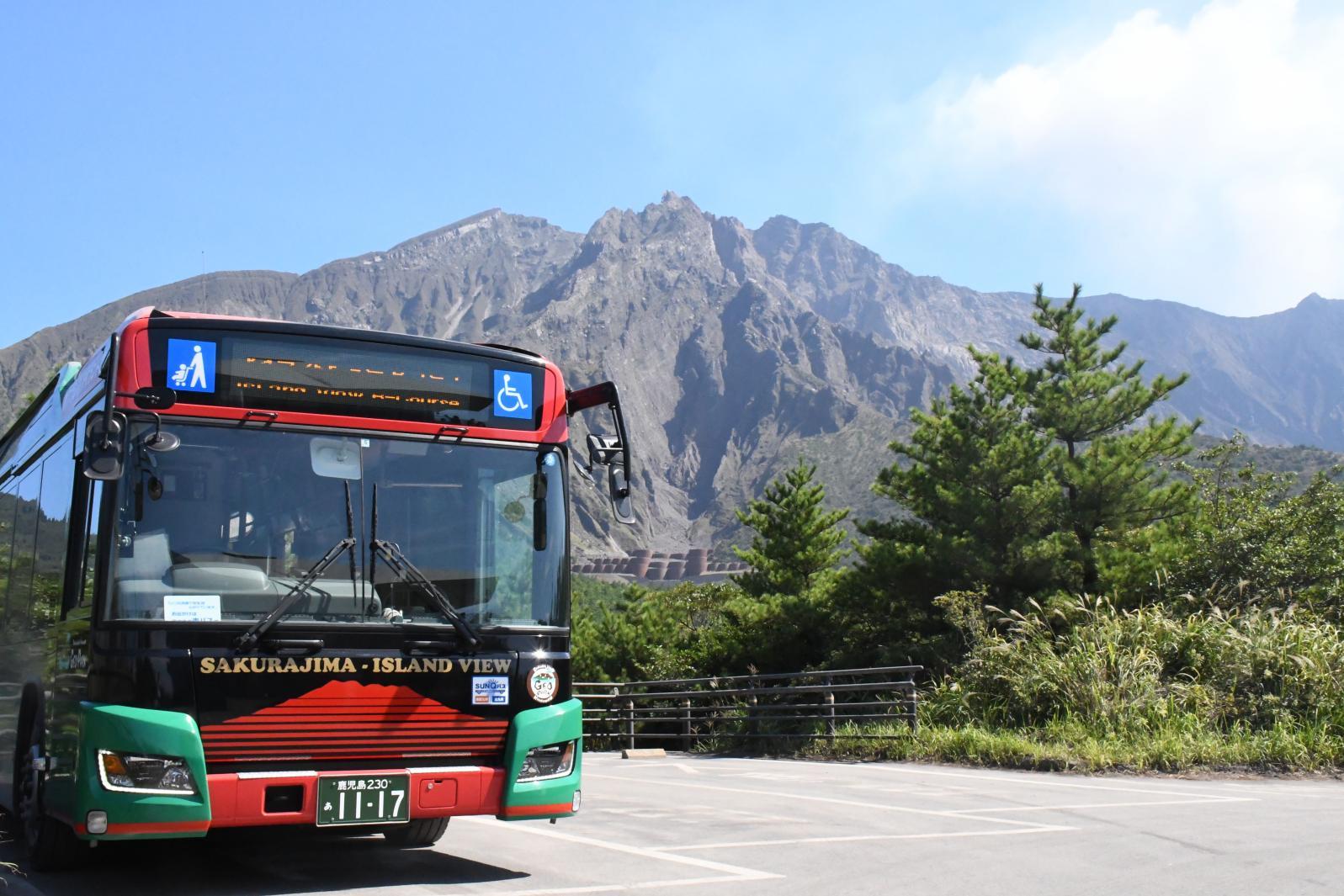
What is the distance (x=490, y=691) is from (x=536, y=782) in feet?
1.97

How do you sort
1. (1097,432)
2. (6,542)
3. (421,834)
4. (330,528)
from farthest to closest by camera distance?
(1097,432)
(6,542)
(421,834)
(330,528)

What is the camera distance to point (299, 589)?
6.95 m

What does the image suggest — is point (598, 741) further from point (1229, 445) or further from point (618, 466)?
point (618, 466)

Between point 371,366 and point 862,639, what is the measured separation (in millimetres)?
22201

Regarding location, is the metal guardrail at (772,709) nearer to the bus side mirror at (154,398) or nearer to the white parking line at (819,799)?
the white parking line at (819,799)

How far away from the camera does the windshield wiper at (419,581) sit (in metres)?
7.20

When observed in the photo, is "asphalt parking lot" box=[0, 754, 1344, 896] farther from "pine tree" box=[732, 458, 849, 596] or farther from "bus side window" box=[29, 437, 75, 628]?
"pine tree" box=[732, 458, 849, 596]

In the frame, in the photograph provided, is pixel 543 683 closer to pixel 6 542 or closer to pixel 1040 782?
pixel 6 542

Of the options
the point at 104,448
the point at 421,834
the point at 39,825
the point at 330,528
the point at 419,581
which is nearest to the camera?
the point at 104,448

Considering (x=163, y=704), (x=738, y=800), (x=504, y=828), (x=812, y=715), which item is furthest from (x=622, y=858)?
(x=812, y=715)

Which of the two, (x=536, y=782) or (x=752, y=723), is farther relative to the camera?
(x=752, y=723)

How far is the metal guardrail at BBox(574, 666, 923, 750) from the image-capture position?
18234 mm

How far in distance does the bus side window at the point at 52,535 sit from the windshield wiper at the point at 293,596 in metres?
1.59

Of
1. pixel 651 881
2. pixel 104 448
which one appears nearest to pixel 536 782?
pixel 651 881
